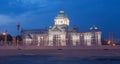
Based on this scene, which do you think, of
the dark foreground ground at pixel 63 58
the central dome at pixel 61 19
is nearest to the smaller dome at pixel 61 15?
the central dome at pixel 61 19

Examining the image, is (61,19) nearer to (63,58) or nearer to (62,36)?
(62,36)

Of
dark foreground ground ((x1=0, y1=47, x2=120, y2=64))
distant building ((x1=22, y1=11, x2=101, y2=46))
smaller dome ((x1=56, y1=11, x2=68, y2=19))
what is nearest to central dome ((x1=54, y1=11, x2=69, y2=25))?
smaller dome ((x1=56, y1=11, x2=68, y2=19))

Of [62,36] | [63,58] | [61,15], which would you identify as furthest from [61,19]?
[63,58]

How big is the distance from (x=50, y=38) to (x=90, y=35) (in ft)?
42.0

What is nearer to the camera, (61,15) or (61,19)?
(61,19)

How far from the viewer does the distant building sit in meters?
113

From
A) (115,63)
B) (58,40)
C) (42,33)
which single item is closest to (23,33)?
(42,33)

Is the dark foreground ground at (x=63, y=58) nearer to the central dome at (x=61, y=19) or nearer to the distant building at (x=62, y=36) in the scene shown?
the distant building at (x=62, y=36)

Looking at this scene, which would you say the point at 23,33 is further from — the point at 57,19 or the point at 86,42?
the point at 86,42

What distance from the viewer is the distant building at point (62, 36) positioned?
11331 cm

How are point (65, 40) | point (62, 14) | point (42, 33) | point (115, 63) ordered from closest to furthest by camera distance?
point (115, 63) → point (65, 40) → point (42, 33) → point (62, 14)

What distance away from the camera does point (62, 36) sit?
120 m

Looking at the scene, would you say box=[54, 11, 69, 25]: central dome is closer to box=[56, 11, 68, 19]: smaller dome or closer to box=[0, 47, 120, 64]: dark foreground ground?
box=[56, 11, 68, 19]: smaller dome

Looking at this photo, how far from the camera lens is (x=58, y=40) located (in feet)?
380
